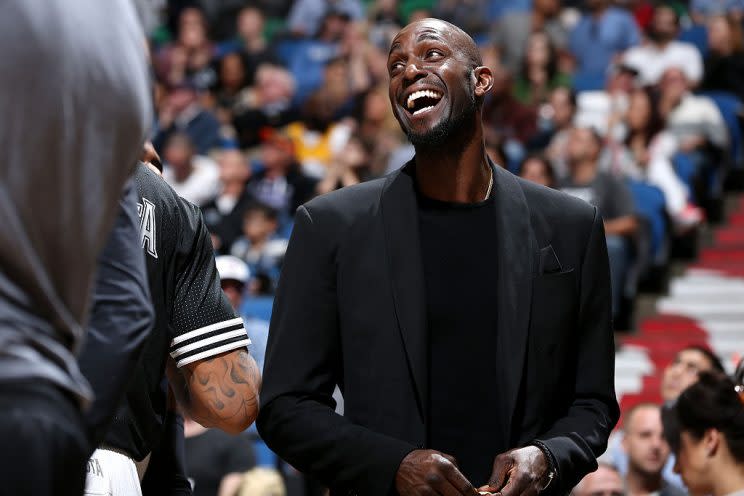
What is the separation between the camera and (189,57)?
45.9 feet

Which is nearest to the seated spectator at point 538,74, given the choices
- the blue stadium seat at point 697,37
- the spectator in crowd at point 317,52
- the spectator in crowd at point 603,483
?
the blue stadium seat at point 697,37

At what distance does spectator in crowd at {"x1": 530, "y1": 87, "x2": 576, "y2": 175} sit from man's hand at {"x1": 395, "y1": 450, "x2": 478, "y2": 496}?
318 inches

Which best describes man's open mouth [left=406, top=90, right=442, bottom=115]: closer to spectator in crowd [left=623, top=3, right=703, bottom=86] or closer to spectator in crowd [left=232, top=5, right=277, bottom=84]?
spectator in crowd [left=623, top=3, right=703, bottom=86]

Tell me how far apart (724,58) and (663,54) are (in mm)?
598

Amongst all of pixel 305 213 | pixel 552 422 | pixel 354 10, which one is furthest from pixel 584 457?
pixel 354 10

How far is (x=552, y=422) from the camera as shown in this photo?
302 cm

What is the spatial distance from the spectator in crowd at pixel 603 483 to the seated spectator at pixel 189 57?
8311 mm

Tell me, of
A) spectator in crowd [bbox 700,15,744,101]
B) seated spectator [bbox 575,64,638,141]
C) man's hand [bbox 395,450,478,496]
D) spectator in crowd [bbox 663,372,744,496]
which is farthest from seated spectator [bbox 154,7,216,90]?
man's hand [bbox 395,450,478,496]

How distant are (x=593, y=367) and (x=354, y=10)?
40.5ft

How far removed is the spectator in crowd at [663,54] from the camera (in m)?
12.3

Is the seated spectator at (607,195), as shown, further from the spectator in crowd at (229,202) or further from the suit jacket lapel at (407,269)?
the suit jacket lapel at (407,269)

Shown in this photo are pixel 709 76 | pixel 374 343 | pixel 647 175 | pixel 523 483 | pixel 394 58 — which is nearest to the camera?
pixel 523 483

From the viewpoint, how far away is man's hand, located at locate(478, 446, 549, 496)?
2766 millimetres

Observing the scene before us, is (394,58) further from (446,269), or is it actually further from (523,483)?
(523,483)
